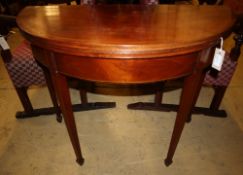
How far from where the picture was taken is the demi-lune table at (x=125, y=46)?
2.33 ft

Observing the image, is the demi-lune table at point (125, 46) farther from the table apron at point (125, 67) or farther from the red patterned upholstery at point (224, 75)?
the red patterned upholstery at point (224, 75)

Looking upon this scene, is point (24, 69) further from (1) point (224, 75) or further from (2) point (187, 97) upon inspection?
(1) point (224, 75)

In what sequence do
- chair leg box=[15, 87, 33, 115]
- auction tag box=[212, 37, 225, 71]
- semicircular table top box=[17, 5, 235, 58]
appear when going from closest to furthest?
semicircular table top box=[17, 5, 235, 58] < auction tag box=[212, 37, 225, 71] < chair leg box=[15, 87, 33, 115]

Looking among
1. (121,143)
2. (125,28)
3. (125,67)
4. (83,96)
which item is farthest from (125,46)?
(83,96)

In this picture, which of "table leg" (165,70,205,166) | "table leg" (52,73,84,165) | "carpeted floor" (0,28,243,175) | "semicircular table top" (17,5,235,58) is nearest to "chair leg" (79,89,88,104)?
"carpeted floor" (0,28,243,175)

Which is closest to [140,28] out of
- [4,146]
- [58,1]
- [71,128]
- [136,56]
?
[136,56]

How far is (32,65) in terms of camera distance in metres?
1.39

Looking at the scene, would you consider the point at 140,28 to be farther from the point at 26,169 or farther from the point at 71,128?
the point at 26,169

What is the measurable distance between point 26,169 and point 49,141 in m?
0.24

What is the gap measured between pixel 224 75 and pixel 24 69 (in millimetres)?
1386

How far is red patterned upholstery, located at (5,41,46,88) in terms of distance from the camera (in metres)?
1.36

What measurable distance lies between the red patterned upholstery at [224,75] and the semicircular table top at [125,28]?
0.39 meters

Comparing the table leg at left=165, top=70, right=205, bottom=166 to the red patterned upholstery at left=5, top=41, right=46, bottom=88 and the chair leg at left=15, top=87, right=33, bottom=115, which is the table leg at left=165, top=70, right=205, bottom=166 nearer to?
the red patterned upholstery at left=5, top=41, right=46, bottom=88

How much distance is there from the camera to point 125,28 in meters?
0.86
